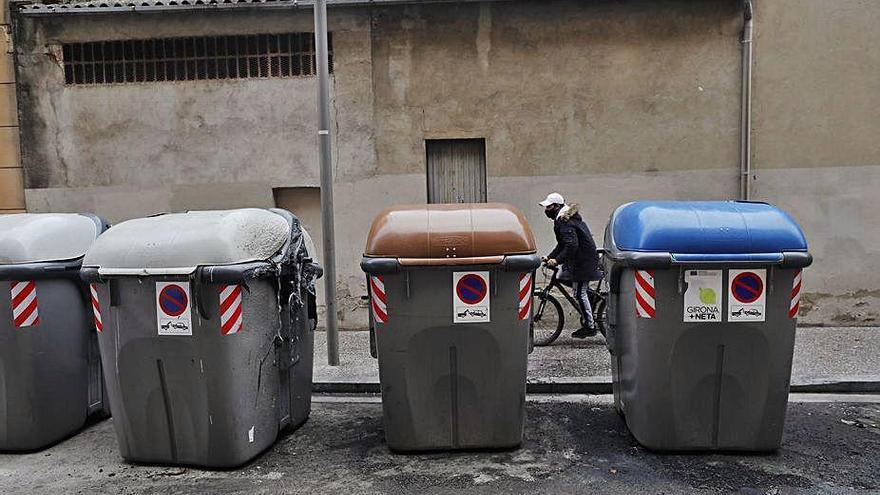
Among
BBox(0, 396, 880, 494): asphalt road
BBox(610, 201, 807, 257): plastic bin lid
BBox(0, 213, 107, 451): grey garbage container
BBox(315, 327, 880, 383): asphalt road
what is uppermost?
BBox(610, 201, 807, 257): plastic bin lid

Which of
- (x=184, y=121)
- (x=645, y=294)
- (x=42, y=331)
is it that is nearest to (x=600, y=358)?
(x=645, y=294)

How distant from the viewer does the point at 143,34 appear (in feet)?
31.0

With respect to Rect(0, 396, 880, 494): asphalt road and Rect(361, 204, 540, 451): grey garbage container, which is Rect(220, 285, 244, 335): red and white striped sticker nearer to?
Rect(361, 204, 540, 451): grey garbage container

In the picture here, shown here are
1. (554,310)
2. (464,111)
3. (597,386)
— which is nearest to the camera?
(597,386)

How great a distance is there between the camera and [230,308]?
4746 millimetres

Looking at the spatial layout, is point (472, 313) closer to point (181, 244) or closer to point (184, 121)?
point (181, 244)

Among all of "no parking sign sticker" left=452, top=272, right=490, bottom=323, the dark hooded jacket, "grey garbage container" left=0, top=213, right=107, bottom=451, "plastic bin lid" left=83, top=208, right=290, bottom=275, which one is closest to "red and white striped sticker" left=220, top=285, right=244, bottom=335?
"plastic bin lid" left=83, top=208, right=290, bottom=275

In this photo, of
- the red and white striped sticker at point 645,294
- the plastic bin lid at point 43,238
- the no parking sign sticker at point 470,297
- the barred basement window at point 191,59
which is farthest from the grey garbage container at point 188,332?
the barred basement window at point 191,59

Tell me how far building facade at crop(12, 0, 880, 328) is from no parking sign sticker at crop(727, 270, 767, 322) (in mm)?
4506

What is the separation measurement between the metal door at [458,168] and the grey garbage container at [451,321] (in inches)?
171

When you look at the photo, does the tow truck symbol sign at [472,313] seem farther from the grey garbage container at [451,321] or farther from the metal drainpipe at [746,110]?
the metal drainpipe at [746,110]

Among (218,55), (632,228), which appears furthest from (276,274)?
(218,55)

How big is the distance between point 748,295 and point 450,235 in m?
2.04

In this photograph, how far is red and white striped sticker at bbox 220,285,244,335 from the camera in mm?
4723
